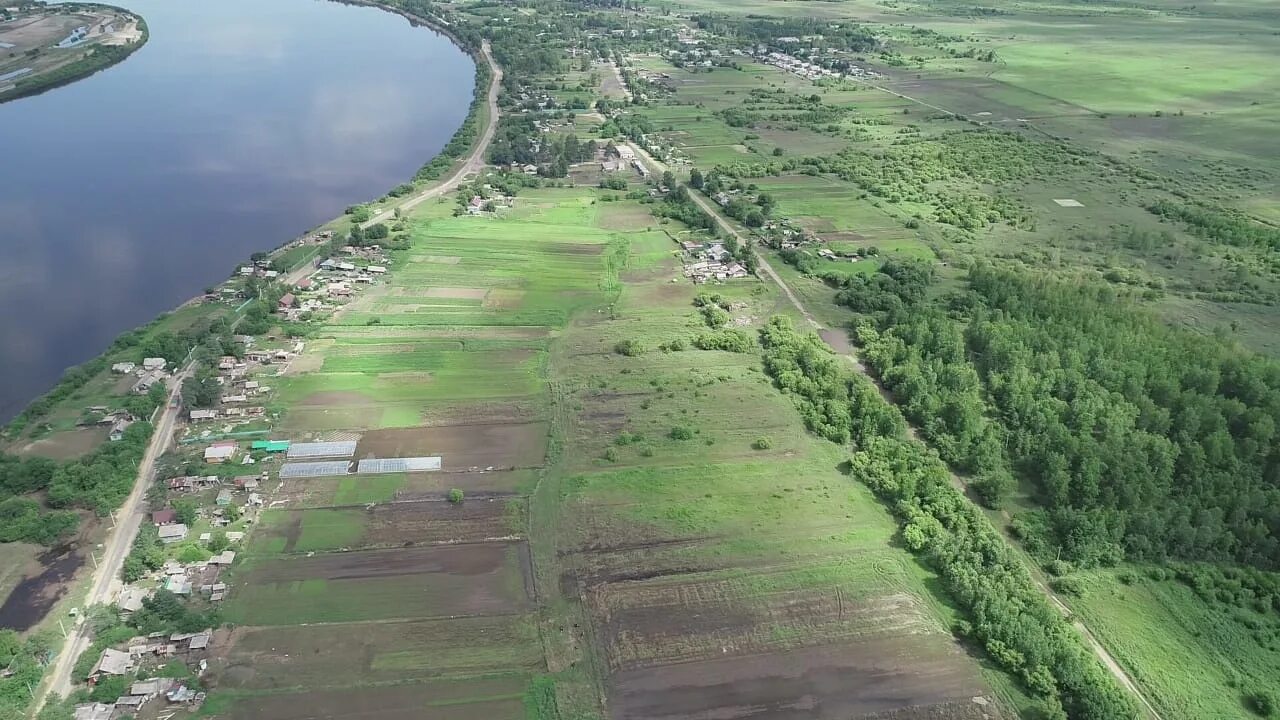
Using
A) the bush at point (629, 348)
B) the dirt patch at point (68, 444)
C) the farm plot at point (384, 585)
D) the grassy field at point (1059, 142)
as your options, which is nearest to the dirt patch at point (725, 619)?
the farm plot at point (384, 585)

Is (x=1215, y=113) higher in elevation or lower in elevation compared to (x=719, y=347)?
higher

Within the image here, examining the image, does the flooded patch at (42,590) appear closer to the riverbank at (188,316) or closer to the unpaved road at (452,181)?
the riverbank at (188,316)

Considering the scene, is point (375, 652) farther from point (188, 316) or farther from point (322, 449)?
point (188, 316)

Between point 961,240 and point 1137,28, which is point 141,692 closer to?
point 961,240

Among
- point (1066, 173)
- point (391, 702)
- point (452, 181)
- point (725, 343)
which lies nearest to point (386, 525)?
point (391, 702)

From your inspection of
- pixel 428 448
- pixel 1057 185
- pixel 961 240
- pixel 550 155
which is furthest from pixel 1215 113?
pixel 428 448

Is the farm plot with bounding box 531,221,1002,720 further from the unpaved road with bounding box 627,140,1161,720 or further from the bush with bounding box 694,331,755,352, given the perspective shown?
the unpaved road with bounding box 627,140,1161,720
